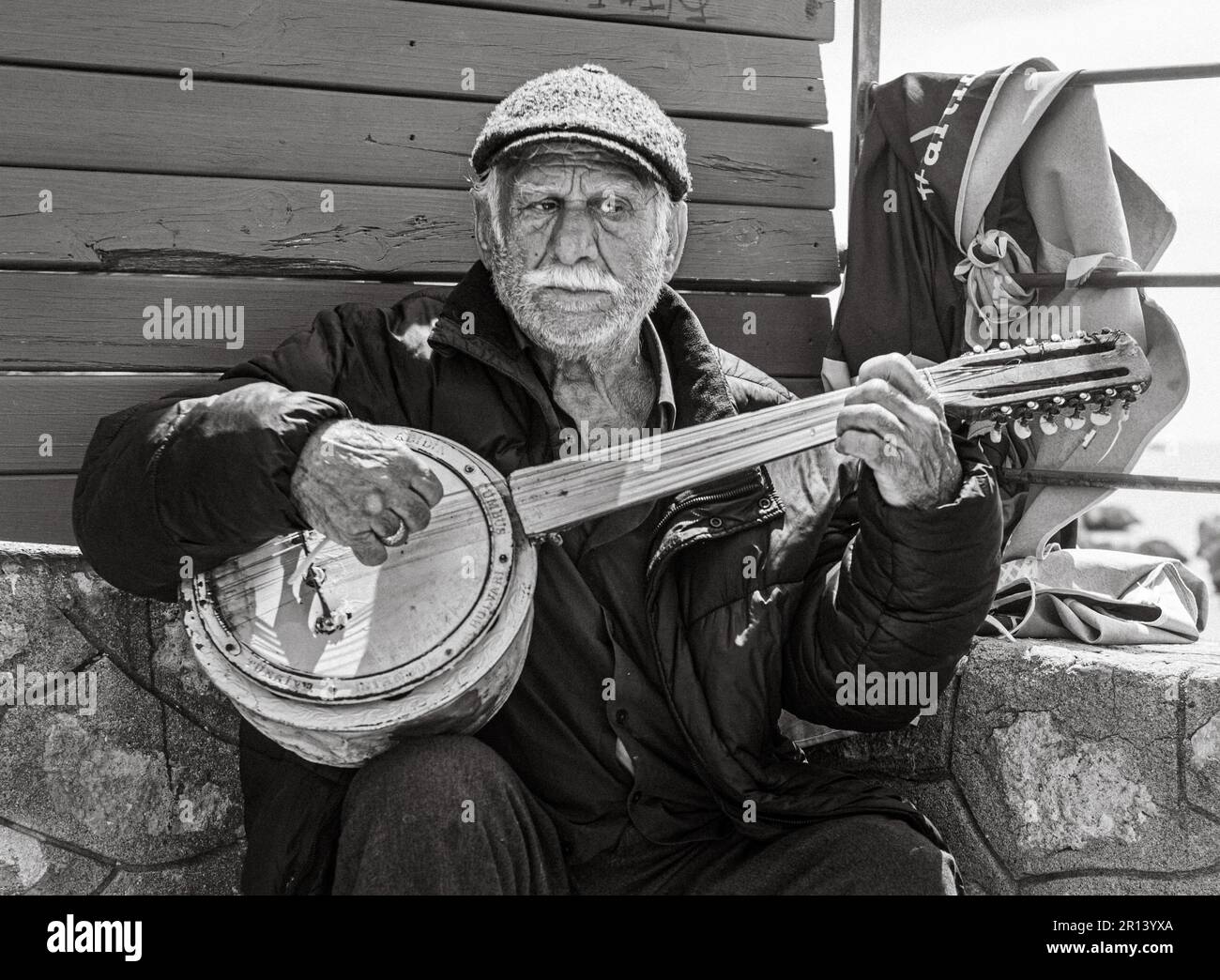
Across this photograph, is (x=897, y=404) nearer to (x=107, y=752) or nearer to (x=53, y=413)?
(x=107, y=752)

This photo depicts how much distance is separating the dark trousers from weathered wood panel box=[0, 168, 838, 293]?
1.37 metres

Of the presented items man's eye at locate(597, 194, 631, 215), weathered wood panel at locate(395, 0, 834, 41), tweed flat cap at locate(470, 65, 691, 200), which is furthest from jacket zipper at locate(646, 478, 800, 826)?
weathered wood panel at locate(395, 0, 834, 41)

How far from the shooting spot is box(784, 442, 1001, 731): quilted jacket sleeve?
2.15m

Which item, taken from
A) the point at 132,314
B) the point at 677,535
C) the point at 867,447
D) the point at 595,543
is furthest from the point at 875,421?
the point at 132,314

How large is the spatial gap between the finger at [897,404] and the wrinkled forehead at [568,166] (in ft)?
2.39

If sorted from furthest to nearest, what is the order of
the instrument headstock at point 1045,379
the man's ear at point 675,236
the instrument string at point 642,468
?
the man's ear at point 675,236 → the instrument headstock at point 1045,379 → the instrument string at point 642,468

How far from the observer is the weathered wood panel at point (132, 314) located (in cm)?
273

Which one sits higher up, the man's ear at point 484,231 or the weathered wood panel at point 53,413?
the man's ear at point 484,231

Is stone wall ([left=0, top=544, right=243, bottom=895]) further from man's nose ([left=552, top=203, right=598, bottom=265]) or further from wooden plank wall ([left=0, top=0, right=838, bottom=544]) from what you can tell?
man's nose ([left=552, top=203, right=598, bottom=265])

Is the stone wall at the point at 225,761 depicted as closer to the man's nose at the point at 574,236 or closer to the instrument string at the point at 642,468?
A: the instrument string at the point at 642,468

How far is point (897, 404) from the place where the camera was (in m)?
2.09

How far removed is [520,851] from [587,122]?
53.8 inches

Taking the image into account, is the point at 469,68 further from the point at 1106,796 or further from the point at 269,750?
the point at 1106,796

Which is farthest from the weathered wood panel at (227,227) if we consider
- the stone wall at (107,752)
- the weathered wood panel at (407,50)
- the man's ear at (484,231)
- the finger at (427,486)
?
the finger at (427,486)
